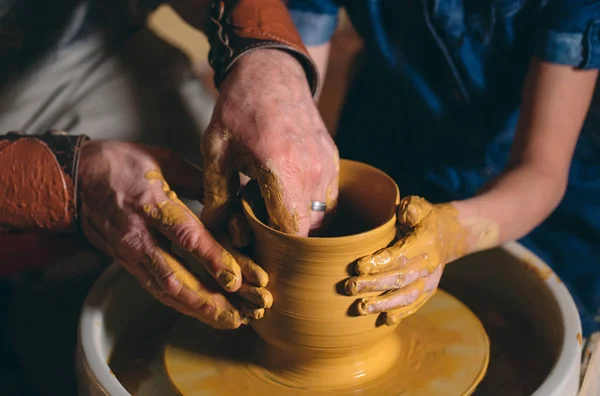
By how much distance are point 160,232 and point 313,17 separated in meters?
0.75

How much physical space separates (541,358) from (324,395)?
1.43 ft

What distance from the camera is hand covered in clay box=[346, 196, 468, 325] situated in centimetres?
96

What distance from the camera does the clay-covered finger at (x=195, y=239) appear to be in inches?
38.9

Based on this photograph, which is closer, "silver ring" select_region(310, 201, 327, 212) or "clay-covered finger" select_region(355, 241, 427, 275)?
"clay-covered finger" select_region(355, 241, 427, 275)

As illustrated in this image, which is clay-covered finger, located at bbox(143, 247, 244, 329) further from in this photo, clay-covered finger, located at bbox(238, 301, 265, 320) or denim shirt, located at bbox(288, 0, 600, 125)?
denim shirt, located at bbox(288, 0, 600, 125)

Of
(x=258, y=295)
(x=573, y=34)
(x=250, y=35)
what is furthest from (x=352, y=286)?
(x=573, y=34)

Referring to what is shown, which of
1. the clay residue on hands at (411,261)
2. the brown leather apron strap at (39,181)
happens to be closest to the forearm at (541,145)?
the clay residue on hands at (411,261)

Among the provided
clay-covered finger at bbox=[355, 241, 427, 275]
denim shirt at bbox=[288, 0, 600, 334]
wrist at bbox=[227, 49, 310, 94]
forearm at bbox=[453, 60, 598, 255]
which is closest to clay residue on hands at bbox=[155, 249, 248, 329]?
clay-covered finger at bbox=[355, 241, 427, 275]

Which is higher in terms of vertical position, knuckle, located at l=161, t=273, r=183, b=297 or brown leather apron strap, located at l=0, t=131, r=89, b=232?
brown leather apron strap, located at l=0, t=131, r=89, b=232

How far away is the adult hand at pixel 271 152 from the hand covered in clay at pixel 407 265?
5.0 inches

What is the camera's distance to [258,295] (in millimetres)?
992

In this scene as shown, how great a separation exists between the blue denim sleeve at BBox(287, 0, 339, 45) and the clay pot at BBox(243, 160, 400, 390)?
54 centimetres

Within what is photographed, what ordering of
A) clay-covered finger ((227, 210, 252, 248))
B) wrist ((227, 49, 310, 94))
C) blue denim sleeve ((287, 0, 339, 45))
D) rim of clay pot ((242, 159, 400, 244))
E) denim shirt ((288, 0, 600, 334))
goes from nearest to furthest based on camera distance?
1. rim of clay pot ((242, 159, 400, 244))
2. clay-covered finger ((227, 210, 252, 248))
3. wrist ((227, 49, 310, 94))
4. denim shirt ((288, 0, 600, 334))
5. blue denim sleeve ((287, 0, 339, 45))

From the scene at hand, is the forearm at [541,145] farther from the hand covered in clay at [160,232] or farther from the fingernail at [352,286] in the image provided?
the hand covered in clay at [160,232]
